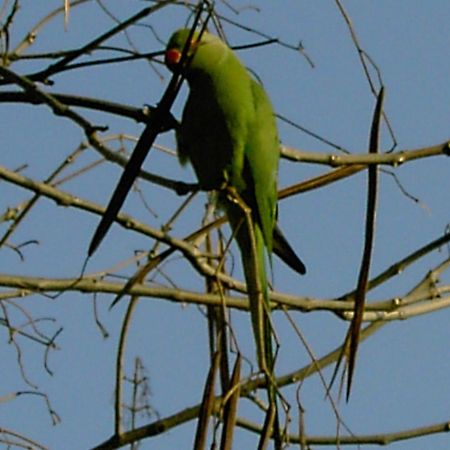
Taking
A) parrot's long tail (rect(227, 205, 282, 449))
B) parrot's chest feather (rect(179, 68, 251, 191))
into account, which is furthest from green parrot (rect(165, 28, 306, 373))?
parrot's long tail (rect(227, 205, 282, 449))

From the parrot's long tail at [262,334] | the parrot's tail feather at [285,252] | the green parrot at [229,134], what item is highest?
the green parrot at [229,134]

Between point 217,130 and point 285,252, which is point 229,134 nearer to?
point 217,130

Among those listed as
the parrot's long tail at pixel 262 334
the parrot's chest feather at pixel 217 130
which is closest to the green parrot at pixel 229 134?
the parrot's chest feather at pixel 217 130

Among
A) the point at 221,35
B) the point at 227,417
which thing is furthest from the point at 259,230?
the point at 227,417

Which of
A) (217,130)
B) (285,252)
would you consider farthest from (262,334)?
(217,130)

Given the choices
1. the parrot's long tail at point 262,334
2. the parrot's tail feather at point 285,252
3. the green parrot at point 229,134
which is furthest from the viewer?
the green parrot at point 229,134

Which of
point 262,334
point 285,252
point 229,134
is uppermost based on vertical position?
point 229,134

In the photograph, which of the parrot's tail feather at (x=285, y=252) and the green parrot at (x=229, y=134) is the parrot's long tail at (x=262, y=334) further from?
the green parrot at (x=229, y=134)

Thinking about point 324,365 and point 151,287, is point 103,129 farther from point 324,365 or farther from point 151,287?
point 324,365

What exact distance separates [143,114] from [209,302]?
0.29m

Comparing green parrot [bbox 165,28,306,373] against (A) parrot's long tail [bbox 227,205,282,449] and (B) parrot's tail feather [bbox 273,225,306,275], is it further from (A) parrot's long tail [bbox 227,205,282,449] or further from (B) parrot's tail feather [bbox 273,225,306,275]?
(A) parrot's long tail [bbox 227,205,282,449]

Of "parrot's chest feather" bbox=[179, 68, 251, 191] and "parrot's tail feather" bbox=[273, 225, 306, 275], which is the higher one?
"parrot's chest feather" bbox=[179, 68, 251, 191]

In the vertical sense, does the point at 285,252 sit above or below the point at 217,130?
below

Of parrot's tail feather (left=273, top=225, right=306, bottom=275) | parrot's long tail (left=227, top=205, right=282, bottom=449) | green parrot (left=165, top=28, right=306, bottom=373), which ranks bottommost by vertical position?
parrot's long tail (left=227, top=205, right=282, bottom=449)
